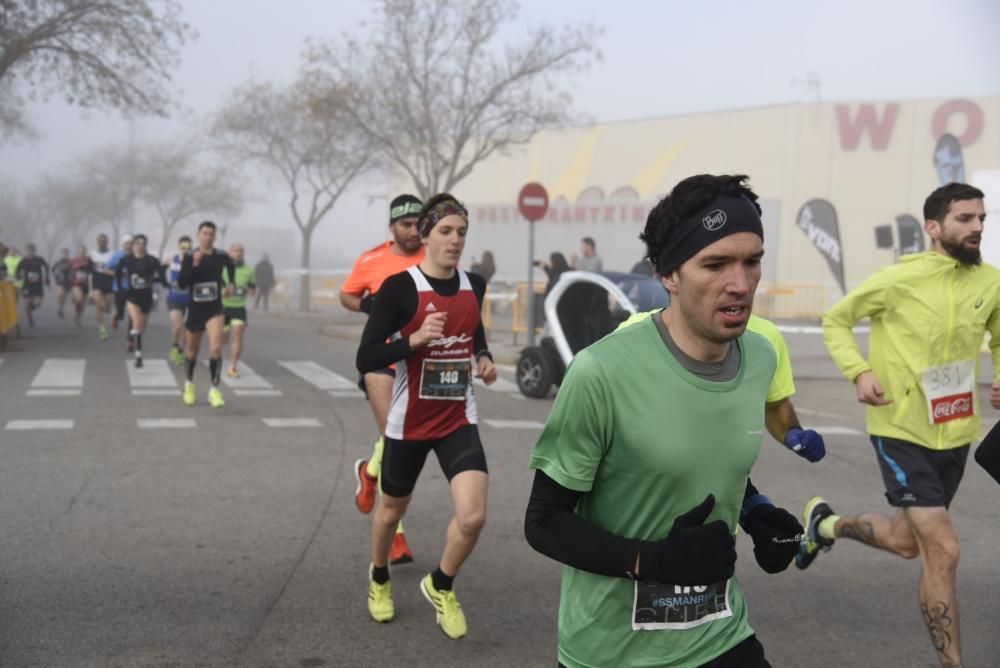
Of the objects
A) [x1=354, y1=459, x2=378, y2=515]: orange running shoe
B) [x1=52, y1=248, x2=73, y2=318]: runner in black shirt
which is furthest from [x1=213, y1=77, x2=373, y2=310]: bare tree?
[x1=354, y1=459, x2=378, y2=515]: orange running shoe

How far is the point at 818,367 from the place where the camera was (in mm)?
18578

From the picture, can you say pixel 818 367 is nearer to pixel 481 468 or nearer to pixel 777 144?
pixel 481 468

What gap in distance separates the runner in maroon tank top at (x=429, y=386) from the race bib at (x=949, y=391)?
6.11 ft

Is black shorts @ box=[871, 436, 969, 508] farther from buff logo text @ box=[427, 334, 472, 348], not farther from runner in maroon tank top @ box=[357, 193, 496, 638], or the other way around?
buff logo text @ box=[427, 334, 472, 348]

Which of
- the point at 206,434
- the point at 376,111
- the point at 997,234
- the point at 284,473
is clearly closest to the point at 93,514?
the point at 284,473

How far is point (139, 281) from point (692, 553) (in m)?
15.4

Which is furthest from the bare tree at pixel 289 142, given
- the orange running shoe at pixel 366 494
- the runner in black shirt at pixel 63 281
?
the orange running shoe at pixel 366 494

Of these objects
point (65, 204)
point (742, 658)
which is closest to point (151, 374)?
point (742, 658)

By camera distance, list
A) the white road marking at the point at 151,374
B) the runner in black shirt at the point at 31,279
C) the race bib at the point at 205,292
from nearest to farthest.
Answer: the race bib at the point at 205,292 < the white road marking at the point at 151,374 < the runner in black shirt at the point at 31,279

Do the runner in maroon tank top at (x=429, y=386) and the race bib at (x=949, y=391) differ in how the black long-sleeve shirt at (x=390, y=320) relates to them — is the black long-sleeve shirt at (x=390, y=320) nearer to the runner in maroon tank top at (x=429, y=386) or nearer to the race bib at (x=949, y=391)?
the runner in maroon tank top at (x=429, y=386)

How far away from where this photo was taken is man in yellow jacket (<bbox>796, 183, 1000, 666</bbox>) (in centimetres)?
443

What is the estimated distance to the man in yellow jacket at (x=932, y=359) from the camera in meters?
4.43

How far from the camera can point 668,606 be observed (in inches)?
94.0

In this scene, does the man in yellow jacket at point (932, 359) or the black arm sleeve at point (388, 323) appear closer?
the man in yellow jacket at point (932, 359)
